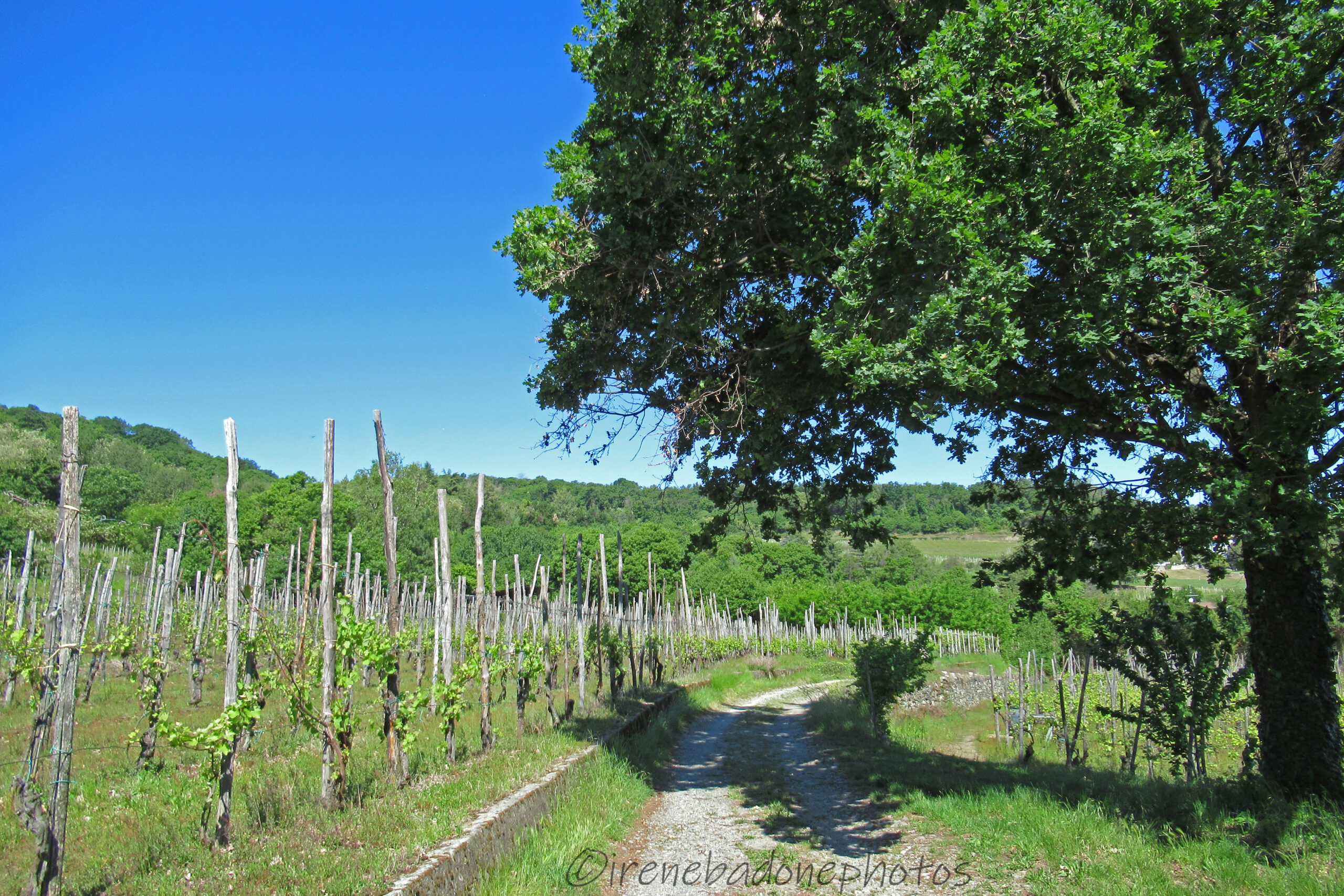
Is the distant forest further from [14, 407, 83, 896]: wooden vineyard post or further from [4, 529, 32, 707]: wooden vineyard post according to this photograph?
[14, 407, 83, 896]: wooden vineyard post

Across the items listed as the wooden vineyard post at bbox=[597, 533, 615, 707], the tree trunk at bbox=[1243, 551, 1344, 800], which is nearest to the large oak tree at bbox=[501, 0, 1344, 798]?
the tree trunk at bbox=[1243, 551, 1344, 800]

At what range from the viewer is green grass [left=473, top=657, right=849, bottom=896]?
5703mm

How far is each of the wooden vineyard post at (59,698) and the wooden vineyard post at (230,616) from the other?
1.23m

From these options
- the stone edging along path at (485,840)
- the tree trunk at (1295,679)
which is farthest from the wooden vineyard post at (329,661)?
the tree trunk at (1295,679)

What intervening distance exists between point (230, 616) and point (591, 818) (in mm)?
3850

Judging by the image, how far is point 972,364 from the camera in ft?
18.3

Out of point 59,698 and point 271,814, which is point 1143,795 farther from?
point 59,698

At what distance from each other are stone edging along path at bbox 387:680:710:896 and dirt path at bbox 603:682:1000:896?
2.99 feet

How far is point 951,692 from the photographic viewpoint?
106 ft

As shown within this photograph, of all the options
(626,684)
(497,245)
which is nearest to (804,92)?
(497,245)

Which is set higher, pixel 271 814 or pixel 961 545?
pixel 961 545

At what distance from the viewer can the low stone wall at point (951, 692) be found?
29527 millimetres

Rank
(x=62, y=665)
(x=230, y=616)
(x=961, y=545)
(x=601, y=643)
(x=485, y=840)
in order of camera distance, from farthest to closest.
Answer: (x=961, y=545), (x=601, y=643), (x=230, y=616), (x=485, y=840), (x=62, y=665)

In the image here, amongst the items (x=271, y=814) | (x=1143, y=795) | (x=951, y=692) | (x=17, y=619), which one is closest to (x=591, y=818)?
(x=271, y=814)
